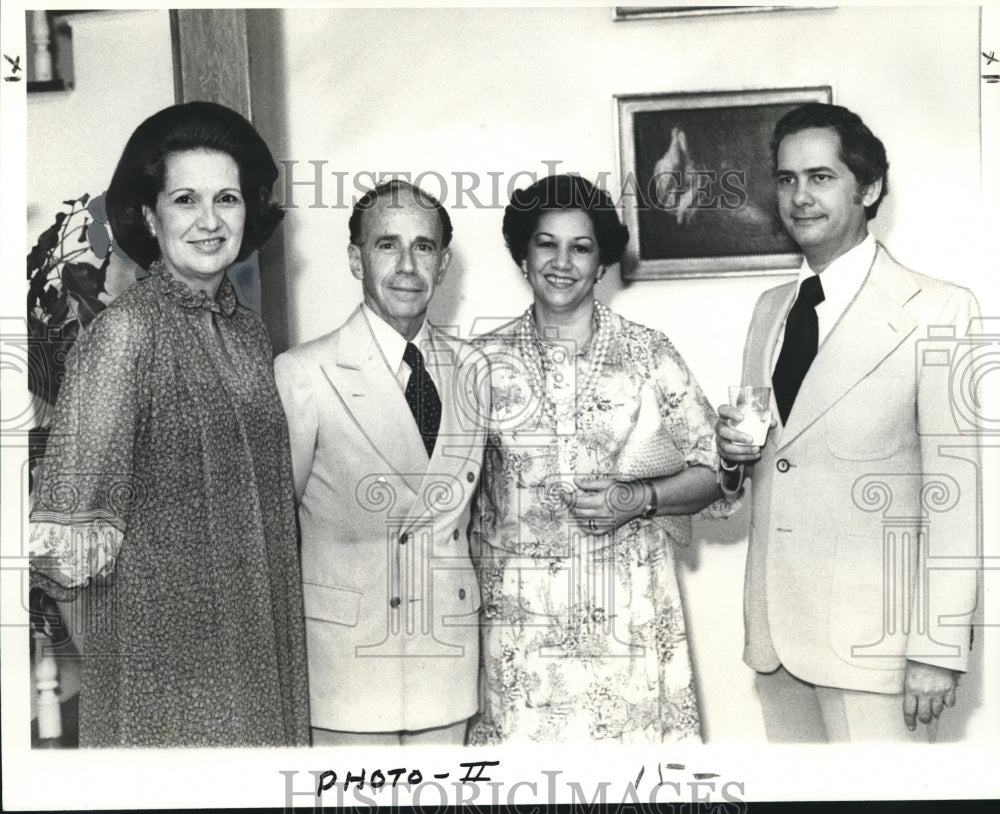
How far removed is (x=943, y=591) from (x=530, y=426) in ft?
3.95

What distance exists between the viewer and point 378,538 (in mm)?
3195

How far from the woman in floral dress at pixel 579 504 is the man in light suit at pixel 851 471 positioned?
21 cm

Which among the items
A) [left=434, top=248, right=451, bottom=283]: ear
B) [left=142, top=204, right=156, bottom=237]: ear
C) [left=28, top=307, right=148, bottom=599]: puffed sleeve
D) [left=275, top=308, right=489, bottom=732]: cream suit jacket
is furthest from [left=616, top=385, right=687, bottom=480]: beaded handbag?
[left=142, top=204, right=156, bottom=237]: ear

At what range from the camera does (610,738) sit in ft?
10.6

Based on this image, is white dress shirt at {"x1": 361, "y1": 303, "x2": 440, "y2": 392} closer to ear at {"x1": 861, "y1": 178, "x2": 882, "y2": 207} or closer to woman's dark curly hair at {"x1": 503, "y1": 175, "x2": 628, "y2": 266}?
woman's dark curly hair at {"x1": 503, "y1": 175, "x2": 628, "y2": 266}

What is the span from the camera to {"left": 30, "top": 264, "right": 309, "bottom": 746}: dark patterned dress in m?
3.07

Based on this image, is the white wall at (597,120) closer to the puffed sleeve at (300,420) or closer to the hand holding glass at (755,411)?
the hand holding glass at (755,411)

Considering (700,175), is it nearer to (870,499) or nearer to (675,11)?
(675,11)

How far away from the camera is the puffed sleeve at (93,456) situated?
121 inches

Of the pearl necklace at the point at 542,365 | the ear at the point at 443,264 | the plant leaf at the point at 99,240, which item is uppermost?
the plant leaf at the point at 99,240

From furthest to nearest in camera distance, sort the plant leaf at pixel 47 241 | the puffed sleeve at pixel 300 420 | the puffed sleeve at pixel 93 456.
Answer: the plant leaf at pixel 47 241 → the puffed sleeve at pixel 300 420 → the puffed sleeve at pixel 93 456
